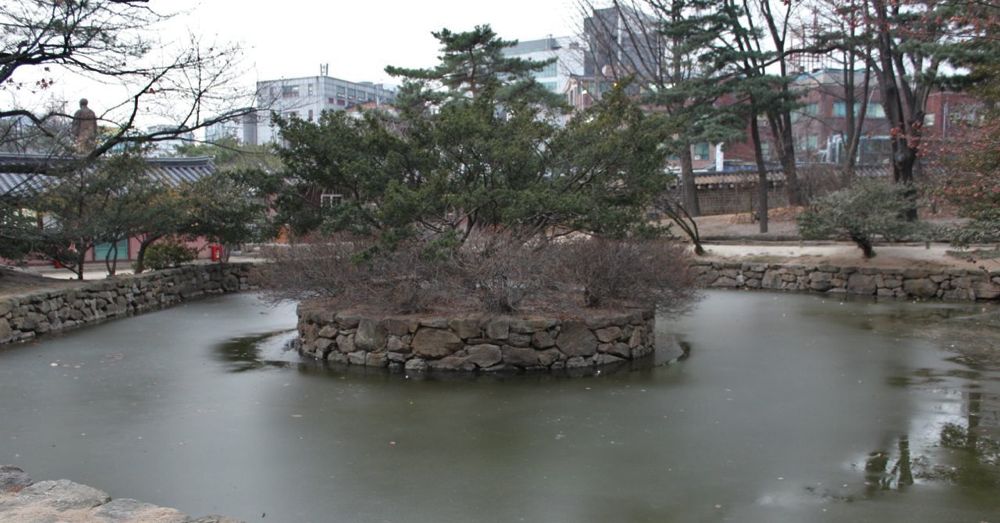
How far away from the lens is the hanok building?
1351cm

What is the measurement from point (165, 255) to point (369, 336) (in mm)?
10432

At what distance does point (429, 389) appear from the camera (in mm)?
8523

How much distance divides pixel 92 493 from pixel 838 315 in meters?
12.7

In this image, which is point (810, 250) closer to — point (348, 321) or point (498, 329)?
point (498, 329)

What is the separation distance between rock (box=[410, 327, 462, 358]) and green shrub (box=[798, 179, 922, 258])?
37.6ft

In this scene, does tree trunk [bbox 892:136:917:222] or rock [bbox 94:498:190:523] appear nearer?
rock [bbox 94:498:190:523]

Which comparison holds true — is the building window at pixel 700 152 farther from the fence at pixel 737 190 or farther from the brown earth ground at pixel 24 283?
the brown earth ground at pixel 24 283

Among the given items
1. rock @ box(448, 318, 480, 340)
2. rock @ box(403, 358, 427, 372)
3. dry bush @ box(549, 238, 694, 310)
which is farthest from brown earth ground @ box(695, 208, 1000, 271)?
rock @ box(403, 358, 427, 372)

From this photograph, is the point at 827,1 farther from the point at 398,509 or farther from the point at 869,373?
the point at 398,509

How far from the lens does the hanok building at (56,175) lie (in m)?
13.5

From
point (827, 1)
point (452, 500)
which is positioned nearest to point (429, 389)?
point (452, 500)

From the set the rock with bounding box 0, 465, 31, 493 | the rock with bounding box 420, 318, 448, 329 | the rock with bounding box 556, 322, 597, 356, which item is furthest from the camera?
the rock with bounding box 556, 322, 597, 356

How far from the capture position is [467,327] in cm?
935

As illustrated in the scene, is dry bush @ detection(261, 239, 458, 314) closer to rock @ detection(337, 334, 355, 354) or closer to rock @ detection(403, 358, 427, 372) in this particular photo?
rock @ detection(337, 334, 355, 354)
